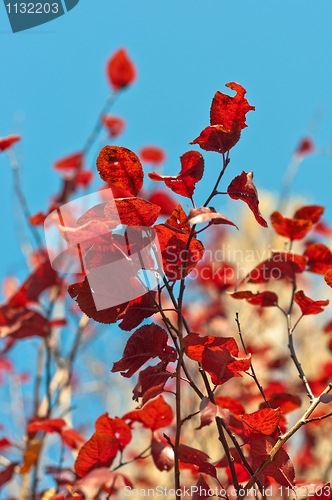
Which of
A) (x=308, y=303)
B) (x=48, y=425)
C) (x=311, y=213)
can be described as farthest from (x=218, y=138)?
(x=48, y=425)

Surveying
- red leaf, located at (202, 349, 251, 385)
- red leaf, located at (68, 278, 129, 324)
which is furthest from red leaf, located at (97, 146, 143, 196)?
red leaf, located at (202, 349, 251, 385)

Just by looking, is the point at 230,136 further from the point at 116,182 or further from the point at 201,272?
the point at 201,272

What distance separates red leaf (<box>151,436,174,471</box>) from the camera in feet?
2.69

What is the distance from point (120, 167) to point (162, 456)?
20.6 inches

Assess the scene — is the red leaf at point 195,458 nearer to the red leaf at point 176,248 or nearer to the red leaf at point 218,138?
the red leaf at point 176,248

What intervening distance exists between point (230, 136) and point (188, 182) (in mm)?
81

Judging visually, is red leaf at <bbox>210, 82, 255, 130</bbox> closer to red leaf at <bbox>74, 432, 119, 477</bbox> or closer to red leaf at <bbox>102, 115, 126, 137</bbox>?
red leaf at <bbox>74, 432, 119, 477</bbox>

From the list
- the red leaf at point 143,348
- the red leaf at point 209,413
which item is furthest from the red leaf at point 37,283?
the red leaf at point 209,413

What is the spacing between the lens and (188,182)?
2.07 feet

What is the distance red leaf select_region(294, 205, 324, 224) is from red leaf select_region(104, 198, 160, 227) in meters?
0.52

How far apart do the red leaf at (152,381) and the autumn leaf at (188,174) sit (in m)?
0.24

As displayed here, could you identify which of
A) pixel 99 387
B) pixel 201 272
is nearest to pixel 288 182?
pixel 201 272

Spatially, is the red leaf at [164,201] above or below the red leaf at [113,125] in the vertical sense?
below

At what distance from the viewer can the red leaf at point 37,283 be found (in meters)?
1.37
